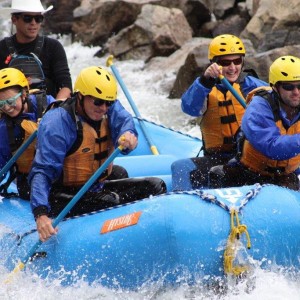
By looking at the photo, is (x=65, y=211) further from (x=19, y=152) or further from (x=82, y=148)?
(x=19, y=152)

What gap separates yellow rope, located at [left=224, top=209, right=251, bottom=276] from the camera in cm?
429

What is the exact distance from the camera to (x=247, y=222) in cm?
436

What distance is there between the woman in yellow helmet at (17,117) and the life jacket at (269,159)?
57.9 inches

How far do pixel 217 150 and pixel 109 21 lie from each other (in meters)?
10.4

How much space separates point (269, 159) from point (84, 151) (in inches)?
48.0

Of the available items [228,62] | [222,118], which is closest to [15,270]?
[222,118]

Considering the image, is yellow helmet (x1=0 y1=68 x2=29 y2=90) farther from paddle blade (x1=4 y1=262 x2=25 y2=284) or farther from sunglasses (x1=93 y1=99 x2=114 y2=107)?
paddle blade (x1=4 y1=262 x2=25 y2=284)

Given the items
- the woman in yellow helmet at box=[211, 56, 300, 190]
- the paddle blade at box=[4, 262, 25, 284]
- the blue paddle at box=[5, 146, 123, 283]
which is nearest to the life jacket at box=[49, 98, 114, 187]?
the blue paddle at box=[5, 146, 123, 283]

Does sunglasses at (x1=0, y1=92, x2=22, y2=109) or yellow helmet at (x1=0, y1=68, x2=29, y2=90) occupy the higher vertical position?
yellow helmet at (x1=0, y1=68, x2=29, y2=90)

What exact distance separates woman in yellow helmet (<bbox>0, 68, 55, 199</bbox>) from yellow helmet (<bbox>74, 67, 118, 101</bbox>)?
57 cm

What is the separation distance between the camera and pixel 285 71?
192 inches

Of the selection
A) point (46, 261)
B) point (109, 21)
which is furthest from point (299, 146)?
point (109, 21)

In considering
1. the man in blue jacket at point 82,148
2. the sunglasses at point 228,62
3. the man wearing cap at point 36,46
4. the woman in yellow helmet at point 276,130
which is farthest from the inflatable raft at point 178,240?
the man wearing cap at point 36,46

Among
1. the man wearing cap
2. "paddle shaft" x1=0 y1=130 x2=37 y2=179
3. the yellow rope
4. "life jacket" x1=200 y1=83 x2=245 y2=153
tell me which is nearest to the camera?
the yellow rope
